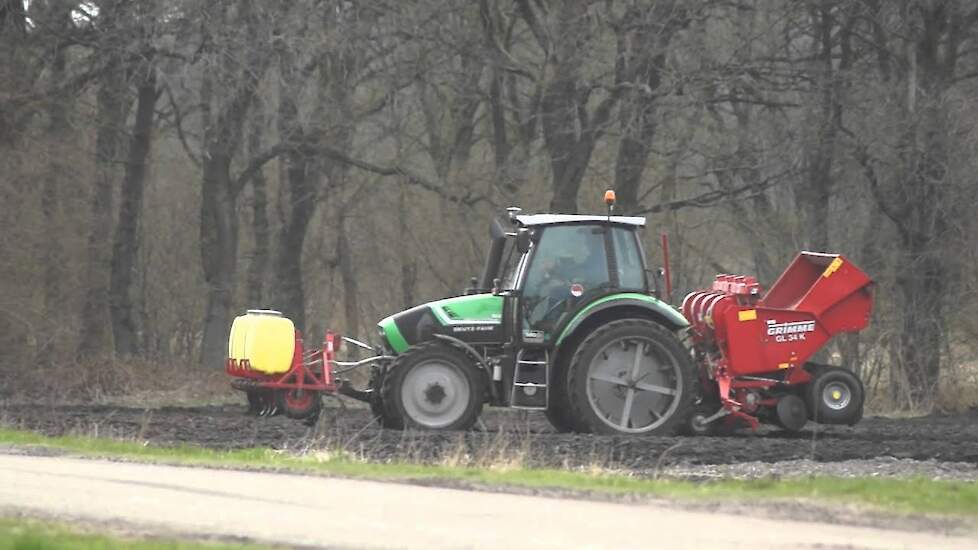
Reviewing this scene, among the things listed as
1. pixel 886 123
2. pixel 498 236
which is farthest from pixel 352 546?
pixel 886 123

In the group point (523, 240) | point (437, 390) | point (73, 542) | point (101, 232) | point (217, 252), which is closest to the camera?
point (73, 542)

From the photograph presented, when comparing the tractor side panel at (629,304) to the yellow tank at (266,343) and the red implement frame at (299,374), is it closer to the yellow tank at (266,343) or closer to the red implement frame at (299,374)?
the red implement frame at (299,374)

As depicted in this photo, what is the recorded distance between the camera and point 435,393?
58.2ft

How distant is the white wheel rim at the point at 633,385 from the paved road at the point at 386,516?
498 cm

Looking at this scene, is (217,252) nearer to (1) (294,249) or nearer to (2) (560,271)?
(1) (294,249)

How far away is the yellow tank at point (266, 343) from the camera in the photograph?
1858 cm

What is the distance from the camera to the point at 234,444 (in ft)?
53.0

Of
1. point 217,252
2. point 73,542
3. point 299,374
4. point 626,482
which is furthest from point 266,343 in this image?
point 217,252

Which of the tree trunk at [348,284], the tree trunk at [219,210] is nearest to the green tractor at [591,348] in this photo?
the tree trunk at [219,210]

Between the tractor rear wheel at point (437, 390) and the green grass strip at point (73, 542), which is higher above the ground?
the tractor rear wheel at point (437, 390)

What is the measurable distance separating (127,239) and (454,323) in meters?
15.6

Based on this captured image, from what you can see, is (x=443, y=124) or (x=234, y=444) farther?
(x=443, y=124)

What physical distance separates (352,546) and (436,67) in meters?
20.6

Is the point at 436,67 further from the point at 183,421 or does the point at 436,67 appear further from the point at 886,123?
the point at 183,421
